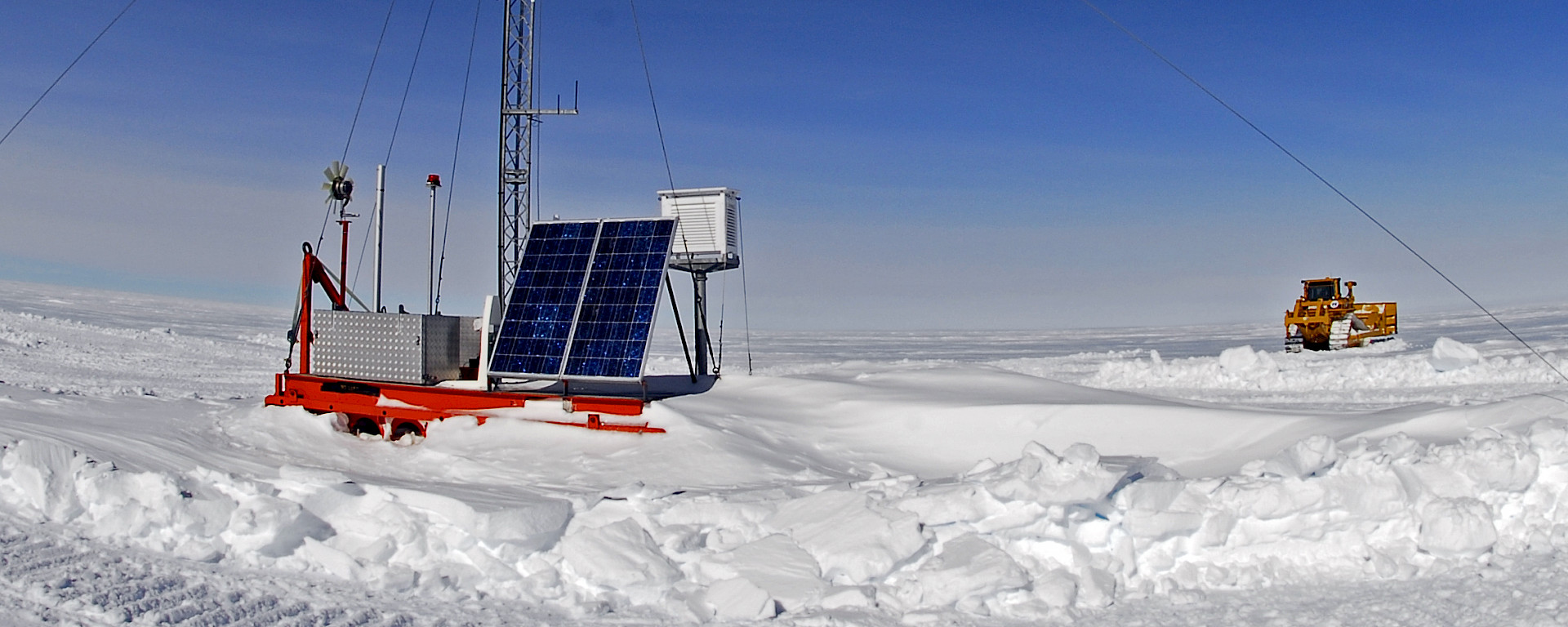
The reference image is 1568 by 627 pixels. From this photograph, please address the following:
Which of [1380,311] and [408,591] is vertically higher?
[1380,311]

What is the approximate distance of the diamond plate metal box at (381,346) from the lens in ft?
39.8

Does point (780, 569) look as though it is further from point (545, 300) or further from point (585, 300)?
point (545, 300)

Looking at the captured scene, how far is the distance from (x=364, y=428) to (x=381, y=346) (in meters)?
1.04

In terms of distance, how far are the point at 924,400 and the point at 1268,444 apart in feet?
12.8

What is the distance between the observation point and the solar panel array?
36.1 ft

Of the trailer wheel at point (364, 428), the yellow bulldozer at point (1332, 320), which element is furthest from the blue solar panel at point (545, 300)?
the yellow bulldozer at point (1332, 320)

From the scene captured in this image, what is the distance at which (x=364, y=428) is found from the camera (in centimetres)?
1198

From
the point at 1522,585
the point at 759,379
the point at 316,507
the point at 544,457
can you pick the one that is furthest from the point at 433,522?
the point at 759,379

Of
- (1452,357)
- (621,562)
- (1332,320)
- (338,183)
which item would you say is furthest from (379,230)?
(1332,320)

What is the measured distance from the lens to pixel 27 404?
10008 mm

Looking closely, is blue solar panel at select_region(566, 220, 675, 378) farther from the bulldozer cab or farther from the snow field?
the bulldozer cab

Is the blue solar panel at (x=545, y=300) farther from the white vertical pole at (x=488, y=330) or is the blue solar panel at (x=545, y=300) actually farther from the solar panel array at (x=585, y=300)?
the white vertical pole at (x=488, y=330)

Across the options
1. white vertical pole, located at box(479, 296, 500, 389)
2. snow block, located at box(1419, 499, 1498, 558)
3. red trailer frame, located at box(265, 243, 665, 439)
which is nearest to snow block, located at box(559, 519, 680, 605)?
red trailer frame, located at box(265, 243, 665, 439)

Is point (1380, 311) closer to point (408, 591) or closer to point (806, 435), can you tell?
point (806, 435)
